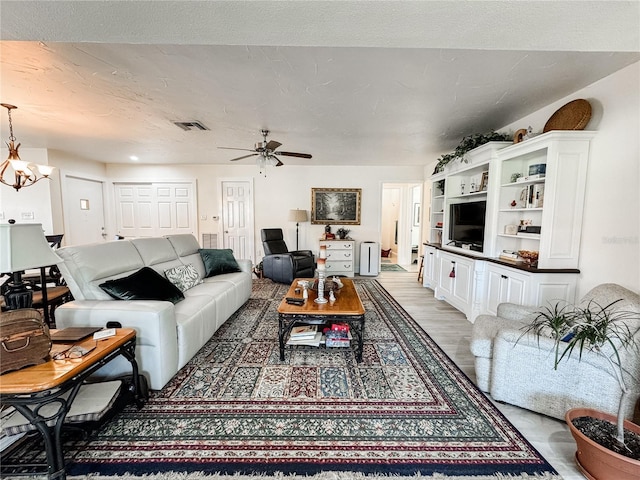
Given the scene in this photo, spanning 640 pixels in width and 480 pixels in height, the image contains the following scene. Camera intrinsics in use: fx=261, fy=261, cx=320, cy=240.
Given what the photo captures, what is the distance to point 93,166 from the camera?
5.34 m

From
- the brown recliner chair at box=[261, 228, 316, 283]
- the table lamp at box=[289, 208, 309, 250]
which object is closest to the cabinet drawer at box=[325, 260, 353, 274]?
the brown recliner chair at box=[261, 228, 316, 283]

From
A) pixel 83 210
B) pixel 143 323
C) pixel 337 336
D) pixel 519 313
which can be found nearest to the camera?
pixel 143 323

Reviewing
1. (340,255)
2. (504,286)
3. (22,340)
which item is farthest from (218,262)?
(504,286)

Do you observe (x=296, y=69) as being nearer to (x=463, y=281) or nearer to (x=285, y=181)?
(x=463, y=281)

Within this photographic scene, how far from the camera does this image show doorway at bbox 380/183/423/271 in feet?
22.3

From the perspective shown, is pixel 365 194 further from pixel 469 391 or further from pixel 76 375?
pixel 76 375

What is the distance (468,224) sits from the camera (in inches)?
139

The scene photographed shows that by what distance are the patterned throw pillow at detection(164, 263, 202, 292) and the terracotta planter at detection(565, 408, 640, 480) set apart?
10.2 feet

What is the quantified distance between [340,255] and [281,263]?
1.33 metres

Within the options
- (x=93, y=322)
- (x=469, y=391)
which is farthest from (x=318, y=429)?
(x=93, y=322)

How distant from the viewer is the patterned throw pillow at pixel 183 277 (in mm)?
2740

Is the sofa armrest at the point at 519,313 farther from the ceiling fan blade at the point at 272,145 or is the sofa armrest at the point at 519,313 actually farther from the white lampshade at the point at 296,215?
the white lampshade at the point at 296,215

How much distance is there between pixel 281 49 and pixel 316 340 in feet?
7.43

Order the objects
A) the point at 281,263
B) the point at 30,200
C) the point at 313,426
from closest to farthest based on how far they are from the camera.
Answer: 1. the point at 313,426
2. the point at 30,200
3. the point at 281,263
